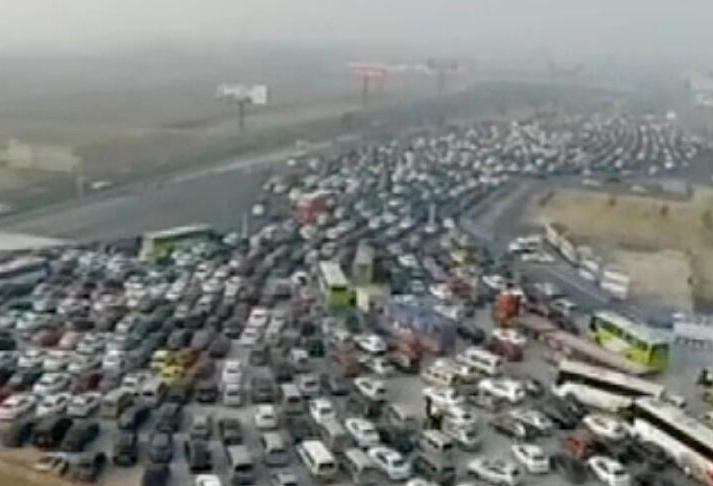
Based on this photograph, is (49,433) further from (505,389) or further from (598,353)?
(598,353)

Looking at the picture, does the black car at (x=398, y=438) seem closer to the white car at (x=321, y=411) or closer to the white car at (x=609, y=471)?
the white car at (x=321, y=411)

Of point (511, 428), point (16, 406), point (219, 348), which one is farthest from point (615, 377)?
point (16, 406)

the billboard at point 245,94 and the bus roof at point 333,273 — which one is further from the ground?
the billboard at point 245,94

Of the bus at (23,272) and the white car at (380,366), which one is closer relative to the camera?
the white car at (380,366)

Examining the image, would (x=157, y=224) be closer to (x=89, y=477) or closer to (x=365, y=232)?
(x=365, y=232)

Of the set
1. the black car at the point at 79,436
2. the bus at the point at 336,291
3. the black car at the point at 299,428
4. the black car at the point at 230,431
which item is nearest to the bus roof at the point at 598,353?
the bus at the point at 336,291

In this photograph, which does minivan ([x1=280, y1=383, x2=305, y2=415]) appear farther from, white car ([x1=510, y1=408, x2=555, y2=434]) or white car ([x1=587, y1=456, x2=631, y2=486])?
white car ([x1=587, y1=456, x2=631, y2=486])
